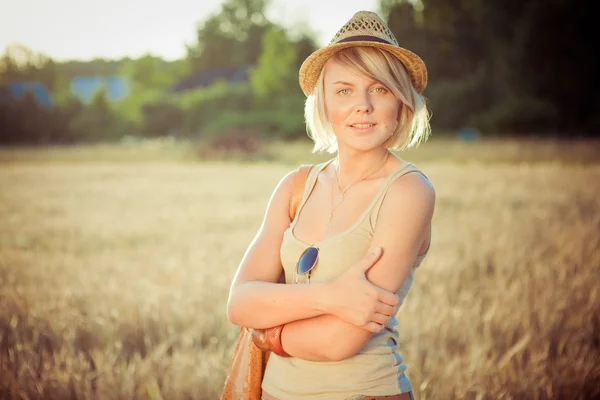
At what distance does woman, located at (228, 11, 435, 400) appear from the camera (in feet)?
6.15

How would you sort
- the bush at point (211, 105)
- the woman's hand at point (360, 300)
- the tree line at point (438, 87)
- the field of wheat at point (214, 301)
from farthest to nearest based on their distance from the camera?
the bush at point (211, 105), the tree line at point (438, 87), the field of wheat at point (214, 301), the woman's hand at point (360, 300)

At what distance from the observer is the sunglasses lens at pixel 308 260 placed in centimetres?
197

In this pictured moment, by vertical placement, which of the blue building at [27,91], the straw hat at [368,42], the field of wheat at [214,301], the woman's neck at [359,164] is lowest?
the field of wheat at [214,301]

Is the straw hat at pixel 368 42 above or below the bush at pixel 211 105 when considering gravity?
below

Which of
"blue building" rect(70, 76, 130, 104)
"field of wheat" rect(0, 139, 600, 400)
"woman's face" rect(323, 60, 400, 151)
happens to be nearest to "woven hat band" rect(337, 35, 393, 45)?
"woman's face" rect(323, 60, 400, 151)

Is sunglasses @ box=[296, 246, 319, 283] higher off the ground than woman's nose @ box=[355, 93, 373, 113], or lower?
→ lower

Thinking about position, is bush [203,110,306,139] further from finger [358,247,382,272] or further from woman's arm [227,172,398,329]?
finger [358,247,382,272]

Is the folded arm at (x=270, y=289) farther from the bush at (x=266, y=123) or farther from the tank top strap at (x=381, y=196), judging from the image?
the bush at (x=266, y=123)

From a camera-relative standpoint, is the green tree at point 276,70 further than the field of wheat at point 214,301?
Yes

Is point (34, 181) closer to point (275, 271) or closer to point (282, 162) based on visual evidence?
point (282, 162)

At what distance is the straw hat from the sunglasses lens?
0.73 m

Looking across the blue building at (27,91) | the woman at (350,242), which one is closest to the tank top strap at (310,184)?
the woman at (350,242)

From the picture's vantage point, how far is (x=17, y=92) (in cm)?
3347

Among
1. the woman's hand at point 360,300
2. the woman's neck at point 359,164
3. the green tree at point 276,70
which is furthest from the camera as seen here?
the green tree at point 276,70
